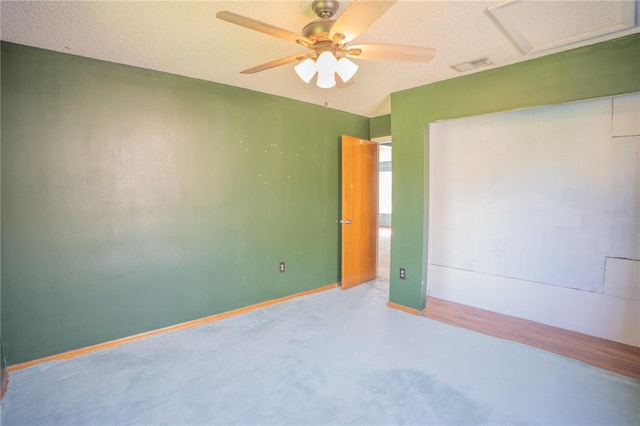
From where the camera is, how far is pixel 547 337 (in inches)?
116

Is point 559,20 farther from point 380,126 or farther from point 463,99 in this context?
point 380,126

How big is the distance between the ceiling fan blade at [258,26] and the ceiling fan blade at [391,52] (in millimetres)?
275

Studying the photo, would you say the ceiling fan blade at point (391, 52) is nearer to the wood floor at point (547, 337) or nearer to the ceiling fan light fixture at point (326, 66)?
the ceiling fan light fixture at point (326, 66)

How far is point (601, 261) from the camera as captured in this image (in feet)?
9.45

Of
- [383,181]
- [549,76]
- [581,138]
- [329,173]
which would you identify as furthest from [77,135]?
[383,181]

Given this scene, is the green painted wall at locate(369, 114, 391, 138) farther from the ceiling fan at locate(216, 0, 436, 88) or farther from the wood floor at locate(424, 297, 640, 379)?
the ceiling fan at locate(216, 0, 436, 88)

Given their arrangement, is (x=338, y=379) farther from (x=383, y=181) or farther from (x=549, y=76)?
(x=383, y=181)

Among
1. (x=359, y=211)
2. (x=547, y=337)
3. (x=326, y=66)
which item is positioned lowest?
(x=547, y=337)

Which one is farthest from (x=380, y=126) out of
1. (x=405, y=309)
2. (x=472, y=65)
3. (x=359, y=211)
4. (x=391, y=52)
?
(x=391, y=52)

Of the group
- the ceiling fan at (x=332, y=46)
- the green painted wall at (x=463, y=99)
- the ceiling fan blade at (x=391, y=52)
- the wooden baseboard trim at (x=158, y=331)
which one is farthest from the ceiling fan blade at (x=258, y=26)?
the wooden baseboard trim at (x=158, y=331)

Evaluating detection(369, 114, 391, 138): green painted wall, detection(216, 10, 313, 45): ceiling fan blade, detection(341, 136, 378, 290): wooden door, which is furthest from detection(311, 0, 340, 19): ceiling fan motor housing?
detection(369, 114, 391, 138): green painted wall

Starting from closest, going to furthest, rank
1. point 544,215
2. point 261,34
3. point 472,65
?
point 261,34 < point 472,65 < point 544,215

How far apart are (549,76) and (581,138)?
72cm

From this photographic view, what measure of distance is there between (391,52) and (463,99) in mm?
1641
